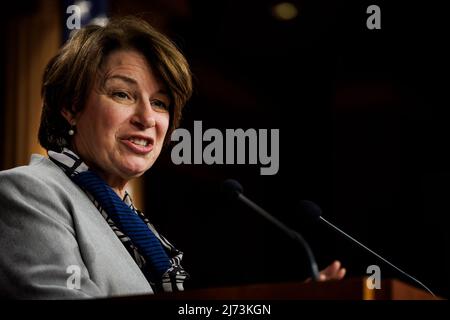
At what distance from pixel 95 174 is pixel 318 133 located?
2.15m

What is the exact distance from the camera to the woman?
4.06 feet

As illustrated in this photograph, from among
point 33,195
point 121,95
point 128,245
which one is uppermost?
point 121,95

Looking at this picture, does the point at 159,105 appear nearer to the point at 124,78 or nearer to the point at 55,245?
the point at 124,78

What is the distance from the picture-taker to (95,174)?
5.03 ft

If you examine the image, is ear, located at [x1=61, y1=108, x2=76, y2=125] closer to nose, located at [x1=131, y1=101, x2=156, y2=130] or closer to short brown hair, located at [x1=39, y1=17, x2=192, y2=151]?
short brown hair, located at [x1=39, y1=17, x2=192, y2=151]

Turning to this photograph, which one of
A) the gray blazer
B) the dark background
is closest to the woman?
the gray blazer

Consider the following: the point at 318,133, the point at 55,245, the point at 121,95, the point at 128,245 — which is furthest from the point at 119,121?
the point at 318,133

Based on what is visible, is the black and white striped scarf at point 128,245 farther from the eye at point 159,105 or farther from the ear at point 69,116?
the eye at point 159,105

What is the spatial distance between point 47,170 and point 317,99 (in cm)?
235

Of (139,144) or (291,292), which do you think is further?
(139,144)

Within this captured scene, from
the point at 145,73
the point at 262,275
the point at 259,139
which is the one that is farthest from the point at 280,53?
the point at 145,73

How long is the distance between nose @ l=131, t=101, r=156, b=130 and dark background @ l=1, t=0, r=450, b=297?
1370 mm

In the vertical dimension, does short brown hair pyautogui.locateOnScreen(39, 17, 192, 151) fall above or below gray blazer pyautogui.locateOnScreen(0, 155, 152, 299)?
above

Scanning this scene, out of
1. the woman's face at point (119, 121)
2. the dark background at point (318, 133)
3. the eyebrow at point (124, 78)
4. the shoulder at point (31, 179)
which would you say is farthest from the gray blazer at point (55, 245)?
the dark background at point (318, 133)
